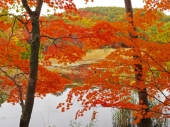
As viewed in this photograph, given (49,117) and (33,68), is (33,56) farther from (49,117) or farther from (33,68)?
(49,117)

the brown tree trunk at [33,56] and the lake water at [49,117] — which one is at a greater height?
the brown tree trunk at [33,56]

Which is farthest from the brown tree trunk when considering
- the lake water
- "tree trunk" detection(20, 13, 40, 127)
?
the lake water

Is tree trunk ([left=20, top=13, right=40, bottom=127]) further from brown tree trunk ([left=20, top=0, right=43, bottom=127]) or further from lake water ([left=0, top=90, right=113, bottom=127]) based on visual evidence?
lake water ([left=0, top=90, right=113, bottom=127])

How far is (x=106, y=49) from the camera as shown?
39.8 m

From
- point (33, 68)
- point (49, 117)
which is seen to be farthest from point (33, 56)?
point (49, 117)

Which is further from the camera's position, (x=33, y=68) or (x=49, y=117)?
(x=49, y=117)

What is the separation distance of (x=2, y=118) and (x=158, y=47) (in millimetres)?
9618

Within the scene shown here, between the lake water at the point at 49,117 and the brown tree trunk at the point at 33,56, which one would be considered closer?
the brown tree trunk at the point at 33,56

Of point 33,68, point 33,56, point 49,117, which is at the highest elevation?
point 33,56

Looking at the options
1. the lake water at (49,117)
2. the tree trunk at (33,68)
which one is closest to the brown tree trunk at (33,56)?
the tree trunk at (33,68)

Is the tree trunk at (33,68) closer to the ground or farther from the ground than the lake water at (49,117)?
farther from the ground

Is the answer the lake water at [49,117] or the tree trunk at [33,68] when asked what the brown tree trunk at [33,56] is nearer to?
the tree trunk at [33,68]

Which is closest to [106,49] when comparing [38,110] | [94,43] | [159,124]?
[38,110]

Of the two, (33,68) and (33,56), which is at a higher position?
(33,56)
